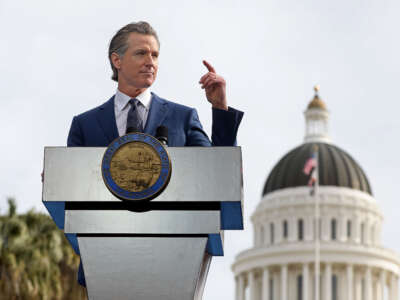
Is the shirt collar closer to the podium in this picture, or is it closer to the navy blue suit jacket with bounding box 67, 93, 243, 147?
the navy blue suit jacket with bounding box 67, 93, 243, 147

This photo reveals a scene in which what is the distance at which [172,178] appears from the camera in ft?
16.8

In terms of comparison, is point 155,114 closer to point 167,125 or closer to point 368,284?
point 167,125

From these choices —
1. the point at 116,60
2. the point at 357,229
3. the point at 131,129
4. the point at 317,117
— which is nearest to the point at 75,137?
the point at 116,60

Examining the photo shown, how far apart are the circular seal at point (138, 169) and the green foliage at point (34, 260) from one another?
2282 centimetres

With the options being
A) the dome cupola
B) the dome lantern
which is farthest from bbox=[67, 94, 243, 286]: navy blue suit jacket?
the dome lantern

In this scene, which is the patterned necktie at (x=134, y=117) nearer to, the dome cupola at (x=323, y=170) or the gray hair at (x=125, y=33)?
the gray hair at (x=125, y=33)

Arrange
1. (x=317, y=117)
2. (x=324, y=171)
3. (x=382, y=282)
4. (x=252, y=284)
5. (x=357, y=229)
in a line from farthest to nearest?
(x=317, y=117) → (x=252, y=284) → (x=324, y=171) → (x=382, y=282) → (x=357, y=229)

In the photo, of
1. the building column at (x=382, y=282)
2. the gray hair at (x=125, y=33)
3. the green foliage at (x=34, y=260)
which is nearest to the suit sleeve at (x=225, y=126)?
the gray hair at (x=125, y=33)

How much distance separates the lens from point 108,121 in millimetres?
5801

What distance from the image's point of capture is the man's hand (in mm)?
5660

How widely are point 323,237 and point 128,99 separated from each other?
9705cm

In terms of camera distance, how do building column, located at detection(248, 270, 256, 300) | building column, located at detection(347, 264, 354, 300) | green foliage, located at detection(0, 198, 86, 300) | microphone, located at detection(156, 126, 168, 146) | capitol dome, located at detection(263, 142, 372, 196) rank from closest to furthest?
microphone, located at detection(156, 126, 168, 146), green foliage, located at detection(0, 198, 86, 300), building column, located at detection(347, 264, 354, 300), capitol dome, located at detection(263, 142, 372, 196), building column, located at detection(248, 270, 256, 300)

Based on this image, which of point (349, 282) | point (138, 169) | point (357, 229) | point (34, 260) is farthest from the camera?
point (357, 229)

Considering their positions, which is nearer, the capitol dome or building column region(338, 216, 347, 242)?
building column region(338, 216, 347, 242)
